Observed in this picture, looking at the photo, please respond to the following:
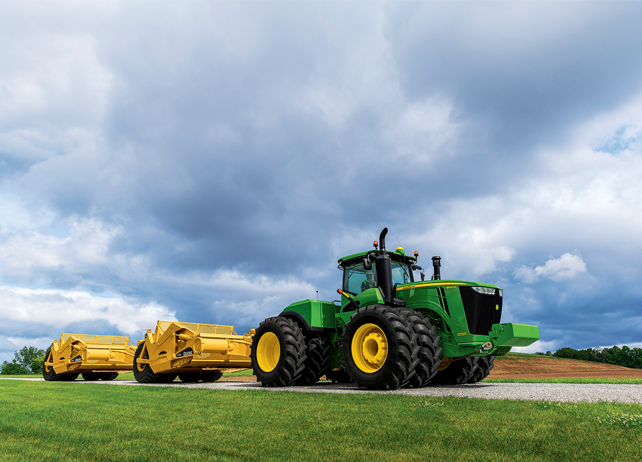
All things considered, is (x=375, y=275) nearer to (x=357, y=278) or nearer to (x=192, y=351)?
(x=357, y=278)

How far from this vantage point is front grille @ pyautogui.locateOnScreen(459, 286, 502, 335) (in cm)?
972

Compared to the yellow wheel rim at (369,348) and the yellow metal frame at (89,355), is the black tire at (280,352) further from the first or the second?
the yellow metal frame at (89,355)

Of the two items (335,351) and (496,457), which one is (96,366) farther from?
(496,457)

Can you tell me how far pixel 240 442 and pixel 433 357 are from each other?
5.53 meters

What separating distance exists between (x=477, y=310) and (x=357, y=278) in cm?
318

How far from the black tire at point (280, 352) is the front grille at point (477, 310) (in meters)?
4.03

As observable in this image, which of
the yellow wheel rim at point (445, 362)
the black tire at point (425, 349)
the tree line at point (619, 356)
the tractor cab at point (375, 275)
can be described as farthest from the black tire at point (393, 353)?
the tree line at point (619, 356)

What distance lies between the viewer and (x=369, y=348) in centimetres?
995

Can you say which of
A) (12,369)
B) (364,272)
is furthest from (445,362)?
(12,369)

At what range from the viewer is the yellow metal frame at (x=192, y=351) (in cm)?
1415

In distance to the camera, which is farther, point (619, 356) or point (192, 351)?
point (619, 356)

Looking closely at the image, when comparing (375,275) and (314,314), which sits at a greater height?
(375,275)

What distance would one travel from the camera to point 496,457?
12.1ft

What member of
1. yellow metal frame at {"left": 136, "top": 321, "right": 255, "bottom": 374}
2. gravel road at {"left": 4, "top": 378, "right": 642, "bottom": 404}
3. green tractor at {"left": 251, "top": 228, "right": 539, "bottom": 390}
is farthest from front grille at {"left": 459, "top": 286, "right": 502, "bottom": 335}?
yellow metal frame at {"left": 136, "top": 321, "right": 255, "bottom": 374}
